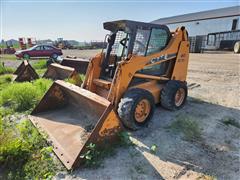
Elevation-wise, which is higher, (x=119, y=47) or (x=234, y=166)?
(x=119, y=47)

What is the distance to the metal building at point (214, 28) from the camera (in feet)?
71.1

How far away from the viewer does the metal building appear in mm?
21672

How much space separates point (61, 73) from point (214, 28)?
32588mm

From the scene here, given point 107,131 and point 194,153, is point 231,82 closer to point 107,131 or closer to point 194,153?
point 194,153

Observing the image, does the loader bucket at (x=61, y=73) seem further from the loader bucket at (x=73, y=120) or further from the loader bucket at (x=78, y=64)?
the loader bucket at (x=73, y=120)

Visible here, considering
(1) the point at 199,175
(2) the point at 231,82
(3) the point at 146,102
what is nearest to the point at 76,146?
(3) the point at 146,102

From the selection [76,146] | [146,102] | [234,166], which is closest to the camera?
[234,166]

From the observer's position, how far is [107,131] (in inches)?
114

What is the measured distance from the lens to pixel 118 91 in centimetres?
354

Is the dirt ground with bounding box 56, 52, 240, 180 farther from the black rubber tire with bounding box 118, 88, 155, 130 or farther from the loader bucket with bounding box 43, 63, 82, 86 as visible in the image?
the loader bucket with bounding box 43, 63, 82, 86

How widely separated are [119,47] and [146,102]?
1441mm

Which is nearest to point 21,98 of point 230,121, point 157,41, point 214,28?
point 157,41

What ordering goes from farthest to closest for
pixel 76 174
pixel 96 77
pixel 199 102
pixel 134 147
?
pixel 199 102, pixel 96 77, pixel 134 147, pixel 76 174

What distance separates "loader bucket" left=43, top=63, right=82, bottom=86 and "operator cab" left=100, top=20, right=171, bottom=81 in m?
1.95
